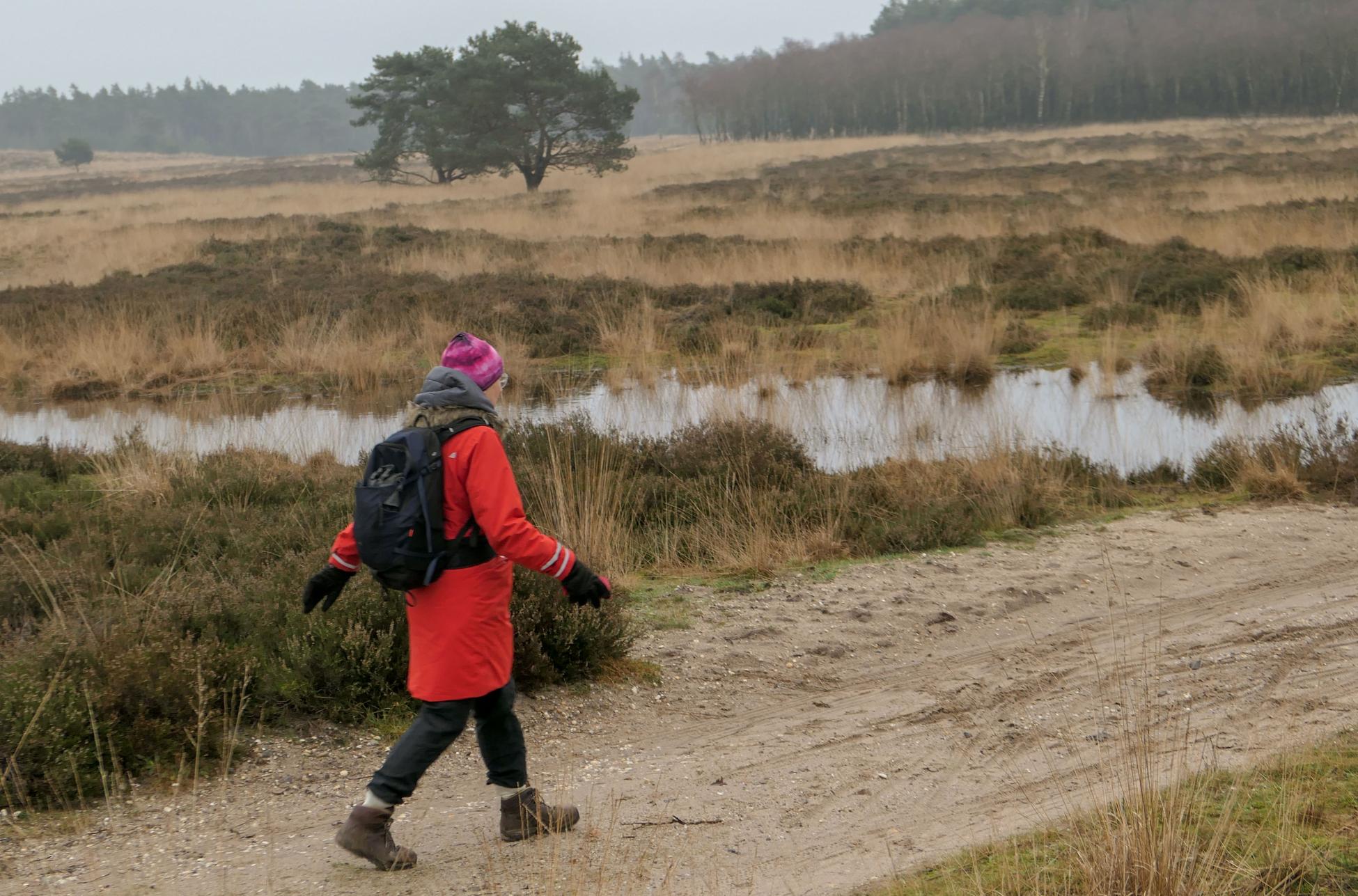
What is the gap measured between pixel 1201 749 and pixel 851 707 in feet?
5.13

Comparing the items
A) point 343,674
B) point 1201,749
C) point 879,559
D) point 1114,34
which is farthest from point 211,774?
point 1114,34

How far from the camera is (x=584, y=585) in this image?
12.0 feet

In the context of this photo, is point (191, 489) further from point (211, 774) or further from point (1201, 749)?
point (1201, 749)

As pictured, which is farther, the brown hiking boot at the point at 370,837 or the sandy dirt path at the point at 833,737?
the sandy dirt path at the point at 833,737

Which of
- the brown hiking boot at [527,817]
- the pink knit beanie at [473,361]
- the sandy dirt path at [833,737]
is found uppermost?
the pink knit beanie at [473,361]

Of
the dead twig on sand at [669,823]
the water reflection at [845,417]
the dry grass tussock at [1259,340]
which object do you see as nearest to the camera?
the dead twig on sand at [669,823]

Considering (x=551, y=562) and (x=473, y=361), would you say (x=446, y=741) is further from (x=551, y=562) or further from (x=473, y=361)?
(x=473, y=361)

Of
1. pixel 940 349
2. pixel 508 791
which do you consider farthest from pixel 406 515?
pixel 940 349

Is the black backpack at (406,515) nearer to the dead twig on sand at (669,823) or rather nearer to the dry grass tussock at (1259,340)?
the dead twig on sand at (669,823)

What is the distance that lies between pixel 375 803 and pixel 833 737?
6.83 feet

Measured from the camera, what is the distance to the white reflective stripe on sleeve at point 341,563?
3885 millimetres

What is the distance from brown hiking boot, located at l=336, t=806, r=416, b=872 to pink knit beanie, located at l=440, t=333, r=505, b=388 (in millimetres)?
1433

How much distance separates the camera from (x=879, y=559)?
7719 millimetres

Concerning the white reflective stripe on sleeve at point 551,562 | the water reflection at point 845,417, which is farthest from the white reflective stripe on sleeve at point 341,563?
the water reflection at point 845,417
